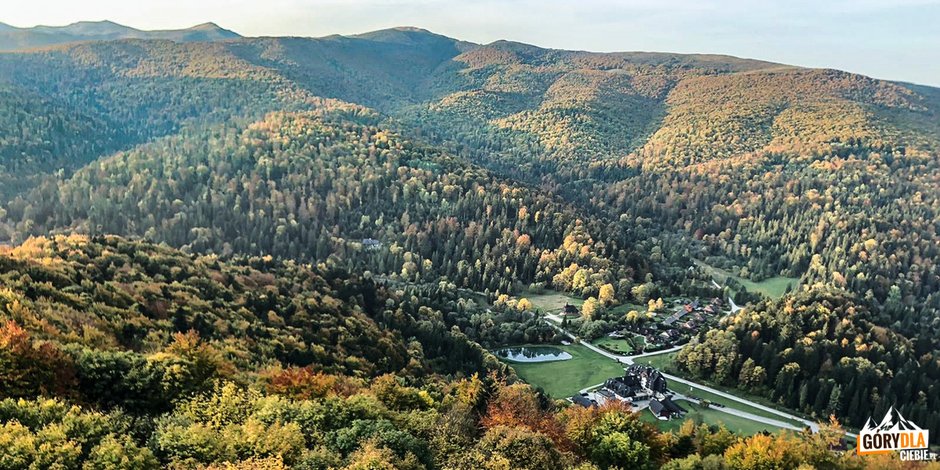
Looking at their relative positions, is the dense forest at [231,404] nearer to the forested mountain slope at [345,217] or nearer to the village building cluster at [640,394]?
the village building cluster at [640,394]

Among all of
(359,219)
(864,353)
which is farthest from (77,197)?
(864,353)

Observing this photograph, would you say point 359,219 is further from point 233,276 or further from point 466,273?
point 233,276

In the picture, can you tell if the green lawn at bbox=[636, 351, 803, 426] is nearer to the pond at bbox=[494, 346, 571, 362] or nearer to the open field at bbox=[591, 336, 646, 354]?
the open field at bbox=[591, 336, 646, 354]

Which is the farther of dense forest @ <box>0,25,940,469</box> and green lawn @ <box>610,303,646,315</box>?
green lawn @ <box>610,303,646,315</box>

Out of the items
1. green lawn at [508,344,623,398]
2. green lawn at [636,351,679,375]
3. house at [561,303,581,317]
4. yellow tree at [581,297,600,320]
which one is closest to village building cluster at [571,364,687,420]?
green lawn at [508,344,623,398]

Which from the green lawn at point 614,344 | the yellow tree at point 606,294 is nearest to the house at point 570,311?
the yellow tree at point 606,294
